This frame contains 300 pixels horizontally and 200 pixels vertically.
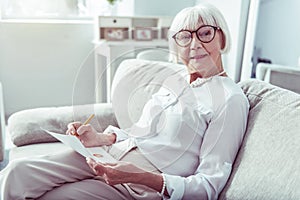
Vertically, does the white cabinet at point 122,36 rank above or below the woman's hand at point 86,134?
above

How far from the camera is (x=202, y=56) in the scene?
1.05m

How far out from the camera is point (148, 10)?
2.79m

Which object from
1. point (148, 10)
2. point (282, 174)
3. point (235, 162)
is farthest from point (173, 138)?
point (148, 10)

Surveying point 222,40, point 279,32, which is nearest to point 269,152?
point 222,40

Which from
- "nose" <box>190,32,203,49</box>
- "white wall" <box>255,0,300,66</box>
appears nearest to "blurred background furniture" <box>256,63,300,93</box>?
"white wall" <box>255,0,300,66</box>

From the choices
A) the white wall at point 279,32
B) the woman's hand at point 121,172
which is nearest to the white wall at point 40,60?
the white wall at point 279,32

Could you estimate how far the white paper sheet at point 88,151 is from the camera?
945mm

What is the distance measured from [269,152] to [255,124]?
0.12m

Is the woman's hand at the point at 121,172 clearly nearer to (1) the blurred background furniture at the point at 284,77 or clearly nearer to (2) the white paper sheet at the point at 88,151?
(2) the white paper sheet at the point at 88,151

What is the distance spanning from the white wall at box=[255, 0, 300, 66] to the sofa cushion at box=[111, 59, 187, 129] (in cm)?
106

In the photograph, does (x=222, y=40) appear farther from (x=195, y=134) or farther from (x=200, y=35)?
(x=195, y=134)

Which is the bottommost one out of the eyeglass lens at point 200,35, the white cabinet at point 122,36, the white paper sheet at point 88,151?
the white paper sheet at point 88,151

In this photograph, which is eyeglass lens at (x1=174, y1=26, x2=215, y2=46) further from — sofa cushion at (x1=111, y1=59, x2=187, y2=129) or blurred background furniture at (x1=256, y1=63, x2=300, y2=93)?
blurred background furniture at (x1=256, y1=63, x2=300, y2=93)

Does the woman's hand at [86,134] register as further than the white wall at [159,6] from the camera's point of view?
No
